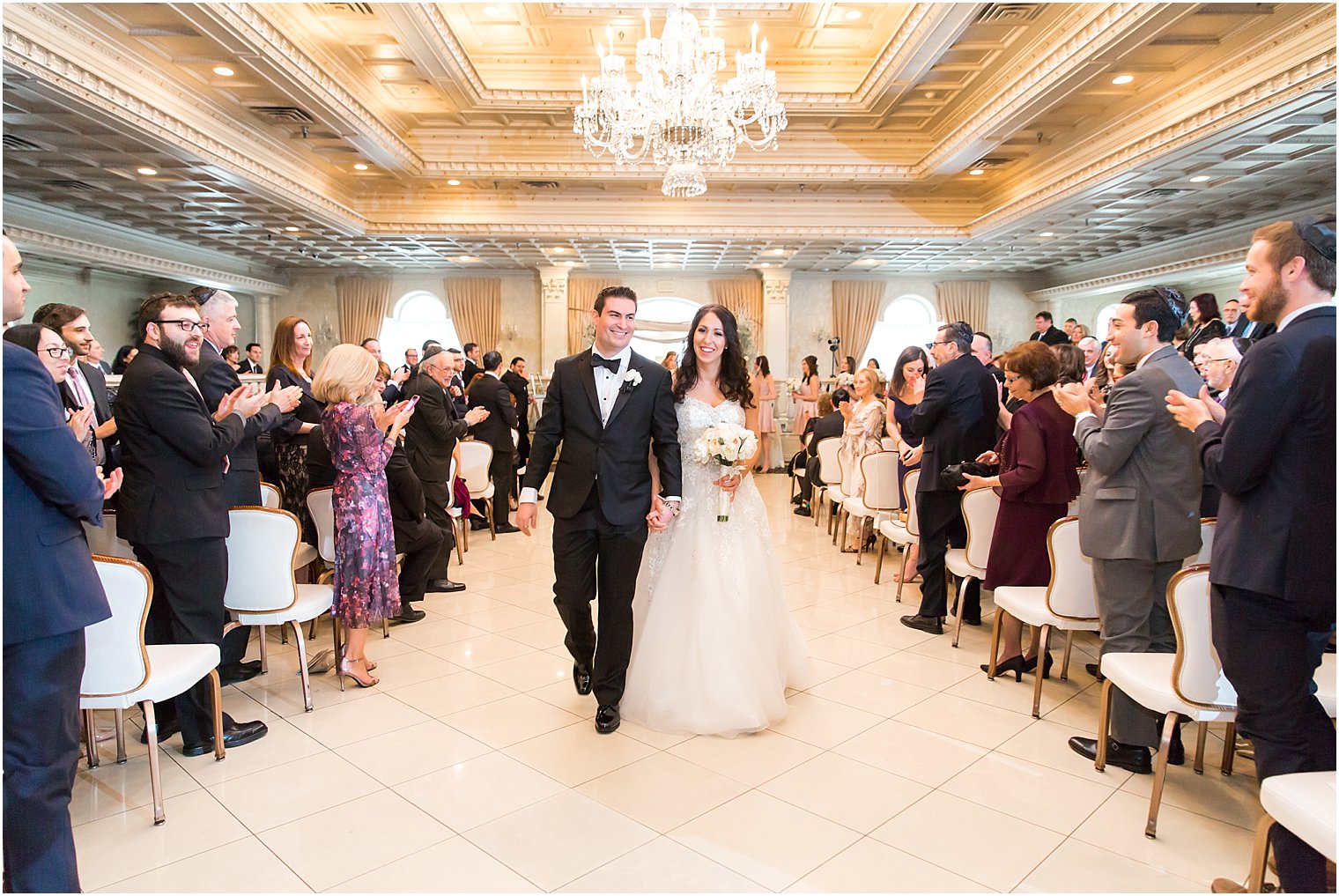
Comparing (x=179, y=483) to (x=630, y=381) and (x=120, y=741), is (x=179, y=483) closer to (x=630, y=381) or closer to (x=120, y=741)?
(x=120, y=741)

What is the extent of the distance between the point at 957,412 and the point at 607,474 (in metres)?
2.47

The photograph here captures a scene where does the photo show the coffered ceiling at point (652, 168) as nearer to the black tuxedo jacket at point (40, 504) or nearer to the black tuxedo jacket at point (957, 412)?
the black tuxedo jacket at point (957, 412)

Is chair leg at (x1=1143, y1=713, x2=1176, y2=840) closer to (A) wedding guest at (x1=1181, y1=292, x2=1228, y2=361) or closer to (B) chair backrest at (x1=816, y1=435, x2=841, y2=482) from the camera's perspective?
(A) wedding guest at (x1=1181, y1=292, x2=1228, y2=361)

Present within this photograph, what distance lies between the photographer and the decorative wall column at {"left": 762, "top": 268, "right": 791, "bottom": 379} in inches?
647

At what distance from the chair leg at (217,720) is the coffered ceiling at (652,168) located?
18.5 ft

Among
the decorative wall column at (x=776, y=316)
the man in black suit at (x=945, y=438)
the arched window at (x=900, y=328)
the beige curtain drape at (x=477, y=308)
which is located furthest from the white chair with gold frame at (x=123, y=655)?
the arched window at (x=900, y=328)

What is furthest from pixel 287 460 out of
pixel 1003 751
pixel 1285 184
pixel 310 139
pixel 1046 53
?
pixel 1285 184

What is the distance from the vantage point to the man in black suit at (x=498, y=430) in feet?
25.3

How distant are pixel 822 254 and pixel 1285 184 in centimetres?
698

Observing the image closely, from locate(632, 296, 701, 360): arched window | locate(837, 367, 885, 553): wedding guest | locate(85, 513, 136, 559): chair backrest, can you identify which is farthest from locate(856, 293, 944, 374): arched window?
locate(85, 513, 136, 559): chair backrest

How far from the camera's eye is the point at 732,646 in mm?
3482

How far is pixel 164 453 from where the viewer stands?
3188mm

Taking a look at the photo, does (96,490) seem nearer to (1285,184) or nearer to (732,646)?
(732,646)

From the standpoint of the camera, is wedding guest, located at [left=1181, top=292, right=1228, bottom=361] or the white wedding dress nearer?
the white wedding dress
